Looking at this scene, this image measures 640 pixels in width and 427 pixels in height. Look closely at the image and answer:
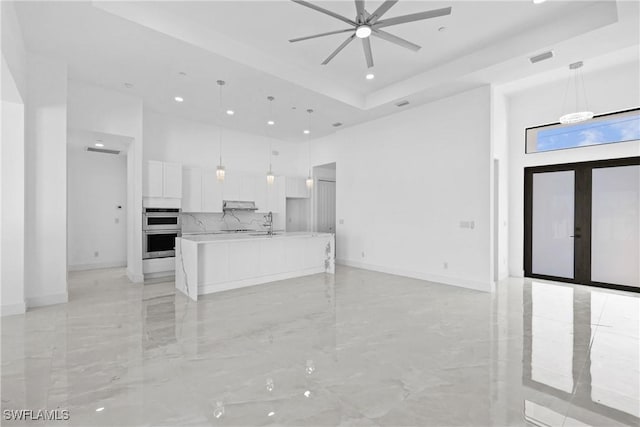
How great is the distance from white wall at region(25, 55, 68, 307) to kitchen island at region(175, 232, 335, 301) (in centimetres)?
163

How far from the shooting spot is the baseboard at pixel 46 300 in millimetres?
4102

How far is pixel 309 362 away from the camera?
2564 mm

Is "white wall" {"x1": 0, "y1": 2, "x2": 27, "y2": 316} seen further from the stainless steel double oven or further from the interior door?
the interior door

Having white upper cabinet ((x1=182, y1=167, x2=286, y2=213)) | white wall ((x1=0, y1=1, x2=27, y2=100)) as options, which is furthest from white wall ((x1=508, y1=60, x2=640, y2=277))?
white wall ((x1=0, y1=1, x2=27, y2=100))

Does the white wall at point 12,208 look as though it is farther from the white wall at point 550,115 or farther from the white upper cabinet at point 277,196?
the white wall at point 550,115

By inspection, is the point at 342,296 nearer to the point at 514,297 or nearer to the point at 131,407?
the point at 514,297

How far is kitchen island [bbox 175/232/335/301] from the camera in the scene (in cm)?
476

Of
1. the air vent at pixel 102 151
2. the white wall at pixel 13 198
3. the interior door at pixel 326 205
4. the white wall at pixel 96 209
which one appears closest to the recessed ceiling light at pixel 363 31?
the white wall at pixel 13 198

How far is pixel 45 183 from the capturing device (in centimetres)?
421

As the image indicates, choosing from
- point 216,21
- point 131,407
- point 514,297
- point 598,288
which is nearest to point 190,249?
point 131,407

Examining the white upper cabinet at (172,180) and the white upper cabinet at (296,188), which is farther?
the white upper cabinet at (296,188)

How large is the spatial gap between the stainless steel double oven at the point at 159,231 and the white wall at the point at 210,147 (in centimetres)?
132

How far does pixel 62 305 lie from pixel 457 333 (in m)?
5.28

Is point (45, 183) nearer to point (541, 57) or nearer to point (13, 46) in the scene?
point (13, 46)
